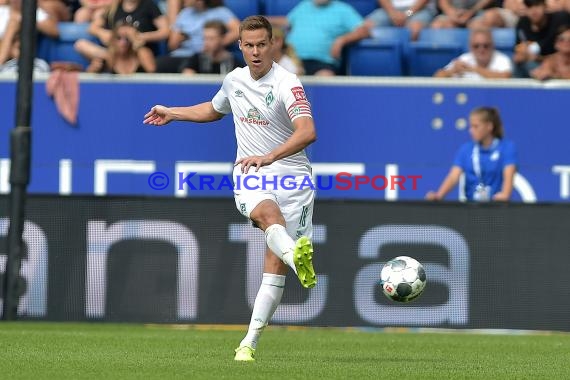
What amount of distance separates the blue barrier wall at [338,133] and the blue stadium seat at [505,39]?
0.67 metres

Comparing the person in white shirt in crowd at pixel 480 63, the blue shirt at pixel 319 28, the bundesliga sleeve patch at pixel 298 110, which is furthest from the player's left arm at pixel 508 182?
the bundesliga sleeve patch at pixel 298 110

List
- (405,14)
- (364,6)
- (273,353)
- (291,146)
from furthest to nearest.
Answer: (364,6)
(405,14)
(273,353)
(291,146)

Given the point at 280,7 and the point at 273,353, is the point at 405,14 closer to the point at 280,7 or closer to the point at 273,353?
the point at 280,7

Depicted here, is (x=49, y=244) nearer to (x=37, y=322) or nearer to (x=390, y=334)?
(x=37, y=322)

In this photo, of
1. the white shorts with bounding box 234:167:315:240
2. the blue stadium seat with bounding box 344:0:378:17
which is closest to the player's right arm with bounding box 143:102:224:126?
the white shorts with bounding box 234:167:315:240

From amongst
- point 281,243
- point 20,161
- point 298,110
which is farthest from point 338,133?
point 281,243

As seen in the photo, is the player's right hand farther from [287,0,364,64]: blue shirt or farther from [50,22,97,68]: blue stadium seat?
[50,22,97,68]: blue stadium seat

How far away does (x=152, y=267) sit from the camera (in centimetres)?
1223

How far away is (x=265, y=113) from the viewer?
28.1 feet

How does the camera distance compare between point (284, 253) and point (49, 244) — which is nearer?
point (284, 253)

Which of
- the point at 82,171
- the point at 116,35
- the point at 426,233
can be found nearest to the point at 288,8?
the point at 116,35

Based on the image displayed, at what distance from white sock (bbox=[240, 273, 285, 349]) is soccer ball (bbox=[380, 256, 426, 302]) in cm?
89

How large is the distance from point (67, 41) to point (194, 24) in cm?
160

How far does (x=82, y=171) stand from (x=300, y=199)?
654 cm
